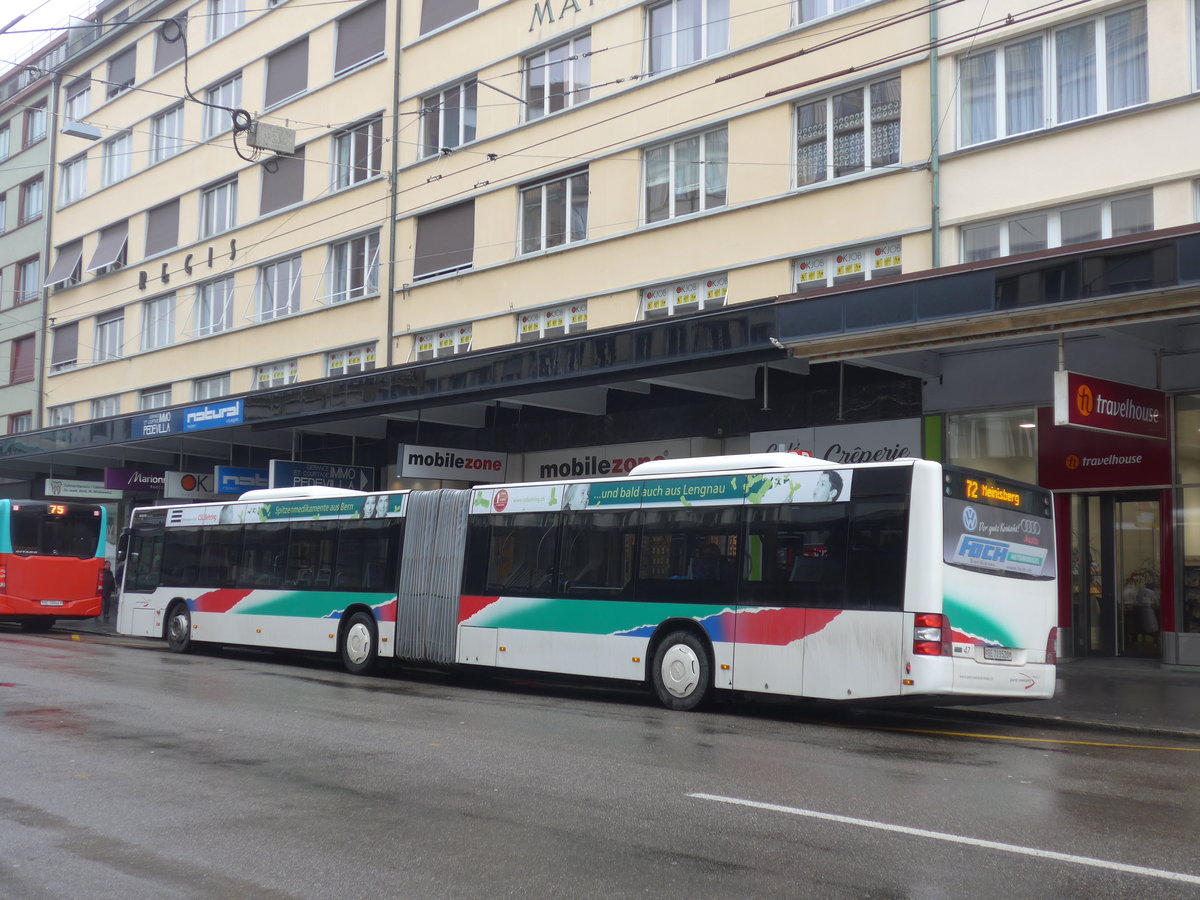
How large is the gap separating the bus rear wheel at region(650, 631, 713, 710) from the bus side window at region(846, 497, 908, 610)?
1.97 meters

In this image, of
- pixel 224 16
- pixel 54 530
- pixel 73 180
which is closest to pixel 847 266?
pixel 54 530

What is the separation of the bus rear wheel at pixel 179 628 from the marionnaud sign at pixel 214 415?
6.31 meters

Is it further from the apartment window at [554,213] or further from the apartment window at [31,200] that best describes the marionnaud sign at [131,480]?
the apartment window at [31,200]

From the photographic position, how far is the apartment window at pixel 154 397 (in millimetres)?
37906

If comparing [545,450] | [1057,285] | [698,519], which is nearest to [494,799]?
[698,519]

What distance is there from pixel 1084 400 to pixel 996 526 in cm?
303

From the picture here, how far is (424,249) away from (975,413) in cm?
1469

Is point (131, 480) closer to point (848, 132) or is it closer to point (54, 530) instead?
point (54, 530)

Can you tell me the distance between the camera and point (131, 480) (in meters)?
34.2

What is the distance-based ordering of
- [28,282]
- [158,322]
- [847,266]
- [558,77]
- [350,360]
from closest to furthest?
[847,266] < [558,77] < [350,360] < [158,322] < [28,282]

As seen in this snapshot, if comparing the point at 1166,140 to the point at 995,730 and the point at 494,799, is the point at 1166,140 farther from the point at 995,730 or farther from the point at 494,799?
the point at 494,799

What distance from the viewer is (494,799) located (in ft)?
24.7

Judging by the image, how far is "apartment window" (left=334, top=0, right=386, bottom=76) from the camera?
101 feet

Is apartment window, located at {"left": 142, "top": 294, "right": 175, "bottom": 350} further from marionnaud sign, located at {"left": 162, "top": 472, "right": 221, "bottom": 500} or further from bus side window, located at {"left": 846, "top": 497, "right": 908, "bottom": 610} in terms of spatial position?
bus side window, located at {"left": 846, "top": 497, "right": 908, "bottom": 610}
